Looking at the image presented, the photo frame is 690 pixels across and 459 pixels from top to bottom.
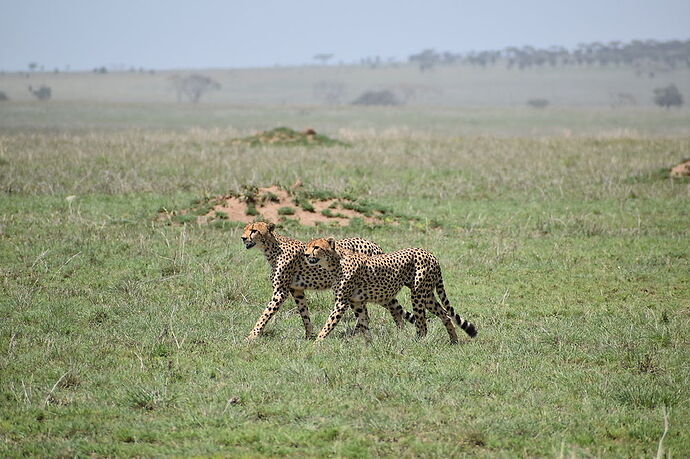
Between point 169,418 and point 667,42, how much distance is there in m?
147

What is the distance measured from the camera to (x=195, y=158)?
83.8ft

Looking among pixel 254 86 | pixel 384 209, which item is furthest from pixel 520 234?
pixel 254 86

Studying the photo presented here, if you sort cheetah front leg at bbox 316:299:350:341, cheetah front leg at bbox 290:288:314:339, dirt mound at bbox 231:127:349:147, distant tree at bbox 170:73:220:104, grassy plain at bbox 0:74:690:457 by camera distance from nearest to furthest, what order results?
grassy plain at bbox 0:74:690:457 < cheetah front leg at bbox 316:299:350:341 < cheetah front leg at bbox 290:288:314:339 < dirt mound at bbox 231:127:349:147 < distant tree at bbox 170:73:220:104

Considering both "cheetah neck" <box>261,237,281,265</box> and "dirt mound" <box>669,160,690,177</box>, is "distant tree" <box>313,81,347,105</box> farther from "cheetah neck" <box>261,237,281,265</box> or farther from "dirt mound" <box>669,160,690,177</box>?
"cheetah neck" <box>261,237,281,265</box>

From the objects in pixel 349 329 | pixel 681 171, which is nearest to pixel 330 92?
pixel 681 171

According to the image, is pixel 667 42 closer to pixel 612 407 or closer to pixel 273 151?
pixel 273 151

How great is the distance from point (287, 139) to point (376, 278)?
22489 millimetres

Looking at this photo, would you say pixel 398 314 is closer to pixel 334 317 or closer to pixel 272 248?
pixel 334 317

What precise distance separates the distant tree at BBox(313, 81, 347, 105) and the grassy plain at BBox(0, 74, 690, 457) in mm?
89211

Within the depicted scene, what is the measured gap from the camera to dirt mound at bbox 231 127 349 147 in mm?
30469

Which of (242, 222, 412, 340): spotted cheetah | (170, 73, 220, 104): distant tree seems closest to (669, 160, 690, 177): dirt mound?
(242, 222, 412, 340): spotted cheetah

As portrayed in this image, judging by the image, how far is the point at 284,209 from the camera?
16.1 metres

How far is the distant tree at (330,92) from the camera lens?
4380 inches

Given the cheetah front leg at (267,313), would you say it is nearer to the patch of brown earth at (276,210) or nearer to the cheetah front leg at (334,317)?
the cheetah front leg at (334,317)
